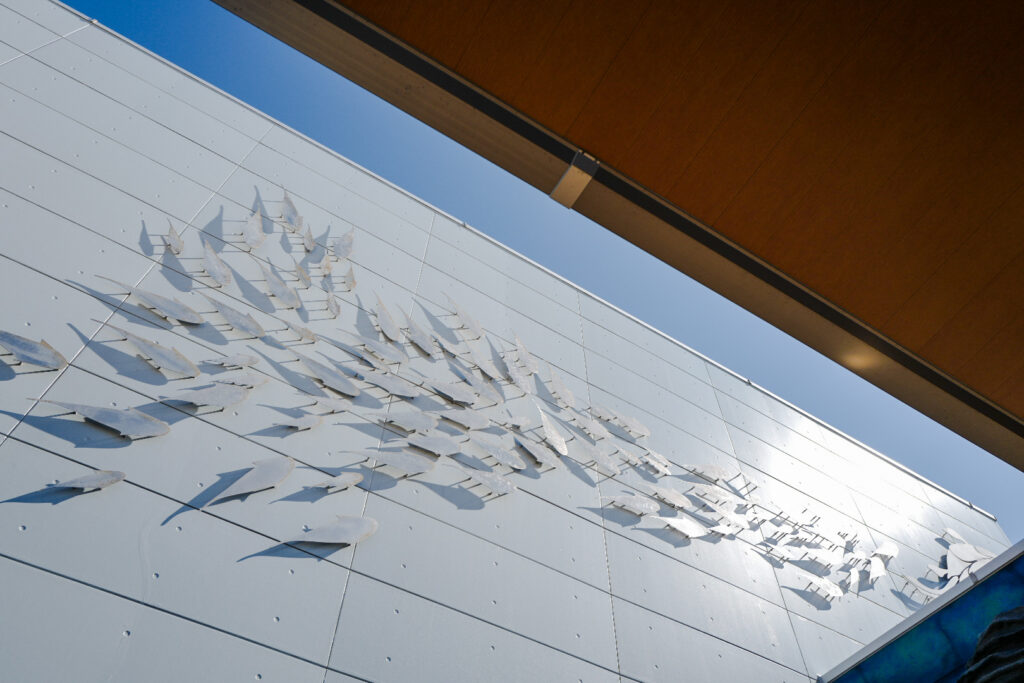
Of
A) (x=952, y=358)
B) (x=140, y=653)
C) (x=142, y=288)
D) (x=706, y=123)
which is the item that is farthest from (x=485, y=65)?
(x=142, y=288)

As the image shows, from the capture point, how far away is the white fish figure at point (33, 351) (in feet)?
10.8

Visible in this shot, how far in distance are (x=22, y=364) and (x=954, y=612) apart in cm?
565

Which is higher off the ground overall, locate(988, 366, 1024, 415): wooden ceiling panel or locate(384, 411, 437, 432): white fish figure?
locate(988, 366, 1024, 415): wooden ceiling panel

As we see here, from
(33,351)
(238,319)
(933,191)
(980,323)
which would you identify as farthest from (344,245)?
(980,323)

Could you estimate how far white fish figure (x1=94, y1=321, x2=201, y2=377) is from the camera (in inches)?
146

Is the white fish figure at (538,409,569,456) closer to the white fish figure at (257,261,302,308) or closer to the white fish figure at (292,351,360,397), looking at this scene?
the white fish figure at (292,351,360,397)

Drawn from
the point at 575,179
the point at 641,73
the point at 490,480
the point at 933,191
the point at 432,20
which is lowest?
the point at 490,480

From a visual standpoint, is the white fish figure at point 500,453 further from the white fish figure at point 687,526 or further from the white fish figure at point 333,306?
the white fish figure at point 333,306

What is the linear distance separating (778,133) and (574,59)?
2.71 feet

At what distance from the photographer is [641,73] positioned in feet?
7.59

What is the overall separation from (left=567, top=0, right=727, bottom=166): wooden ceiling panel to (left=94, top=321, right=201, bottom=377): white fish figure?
273cm

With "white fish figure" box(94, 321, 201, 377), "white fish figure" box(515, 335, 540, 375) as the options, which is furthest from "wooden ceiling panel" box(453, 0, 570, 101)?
"white fish figure" box(515, 335, 540, 375)

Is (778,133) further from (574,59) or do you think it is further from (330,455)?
(330,455)

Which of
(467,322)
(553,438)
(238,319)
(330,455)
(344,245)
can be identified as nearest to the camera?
(330,455)
